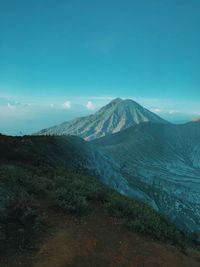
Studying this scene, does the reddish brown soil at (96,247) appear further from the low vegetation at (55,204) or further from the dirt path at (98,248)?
the low vegetation at (55,204)

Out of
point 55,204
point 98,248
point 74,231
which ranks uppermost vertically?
point 55,204

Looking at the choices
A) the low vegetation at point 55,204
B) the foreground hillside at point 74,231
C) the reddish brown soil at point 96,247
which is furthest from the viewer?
the low vegetation at point 55,204

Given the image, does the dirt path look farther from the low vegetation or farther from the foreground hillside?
the low vegetation

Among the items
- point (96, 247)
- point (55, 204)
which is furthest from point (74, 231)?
point (55, 204)

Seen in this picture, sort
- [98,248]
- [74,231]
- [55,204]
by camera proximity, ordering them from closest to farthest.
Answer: [98,248] → [74,231] → [55,204]

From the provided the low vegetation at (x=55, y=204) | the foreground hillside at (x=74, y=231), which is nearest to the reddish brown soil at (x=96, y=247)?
the foreground hillside at (x=74, y=231)

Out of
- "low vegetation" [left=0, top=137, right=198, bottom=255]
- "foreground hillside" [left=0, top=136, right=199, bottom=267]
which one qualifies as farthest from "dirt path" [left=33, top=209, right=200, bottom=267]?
Result: "low vegetation" [left=0, top=137, right=198, bottom=255]

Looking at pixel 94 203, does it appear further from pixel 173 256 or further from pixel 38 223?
pixel 173 256

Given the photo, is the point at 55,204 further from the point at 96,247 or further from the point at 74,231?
the point at 96,247
